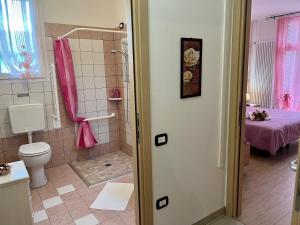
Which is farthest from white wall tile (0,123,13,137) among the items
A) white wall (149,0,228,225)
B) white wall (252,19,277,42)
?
white wall (252,19,277,42)

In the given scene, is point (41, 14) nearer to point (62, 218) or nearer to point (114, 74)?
point (114, 74)

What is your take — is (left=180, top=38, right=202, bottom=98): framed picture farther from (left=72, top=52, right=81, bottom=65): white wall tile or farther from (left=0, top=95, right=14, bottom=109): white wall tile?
A: (left=0, top=95, right=14, bottom=109): white wall tile

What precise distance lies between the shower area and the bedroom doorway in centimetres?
156

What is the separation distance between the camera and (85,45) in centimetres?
334

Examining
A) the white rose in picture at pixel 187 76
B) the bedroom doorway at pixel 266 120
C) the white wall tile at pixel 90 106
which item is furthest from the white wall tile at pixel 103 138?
the white rose in picture at pixel 187 76

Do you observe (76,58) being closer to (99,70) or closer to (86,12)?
(99,70)

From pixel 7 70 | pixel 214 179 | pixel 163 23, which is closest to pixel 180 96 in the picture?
pixel 163 23

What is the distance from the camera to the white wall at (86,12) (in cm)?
308

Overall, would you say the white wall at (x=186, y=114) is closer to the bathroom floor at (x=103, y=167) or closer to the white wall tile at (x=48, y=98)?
the bathroom floor at (x=103, y=167)

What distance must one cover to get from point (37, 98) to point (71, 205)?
1.50m

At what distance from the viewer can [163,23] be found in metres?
1.55

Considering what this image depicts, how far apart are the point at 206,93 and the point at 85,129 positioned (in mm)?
2136

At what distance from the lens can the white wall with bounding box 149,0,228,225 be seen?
159 centimetres

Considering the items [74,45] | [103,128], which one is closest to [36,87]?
[74,45]
